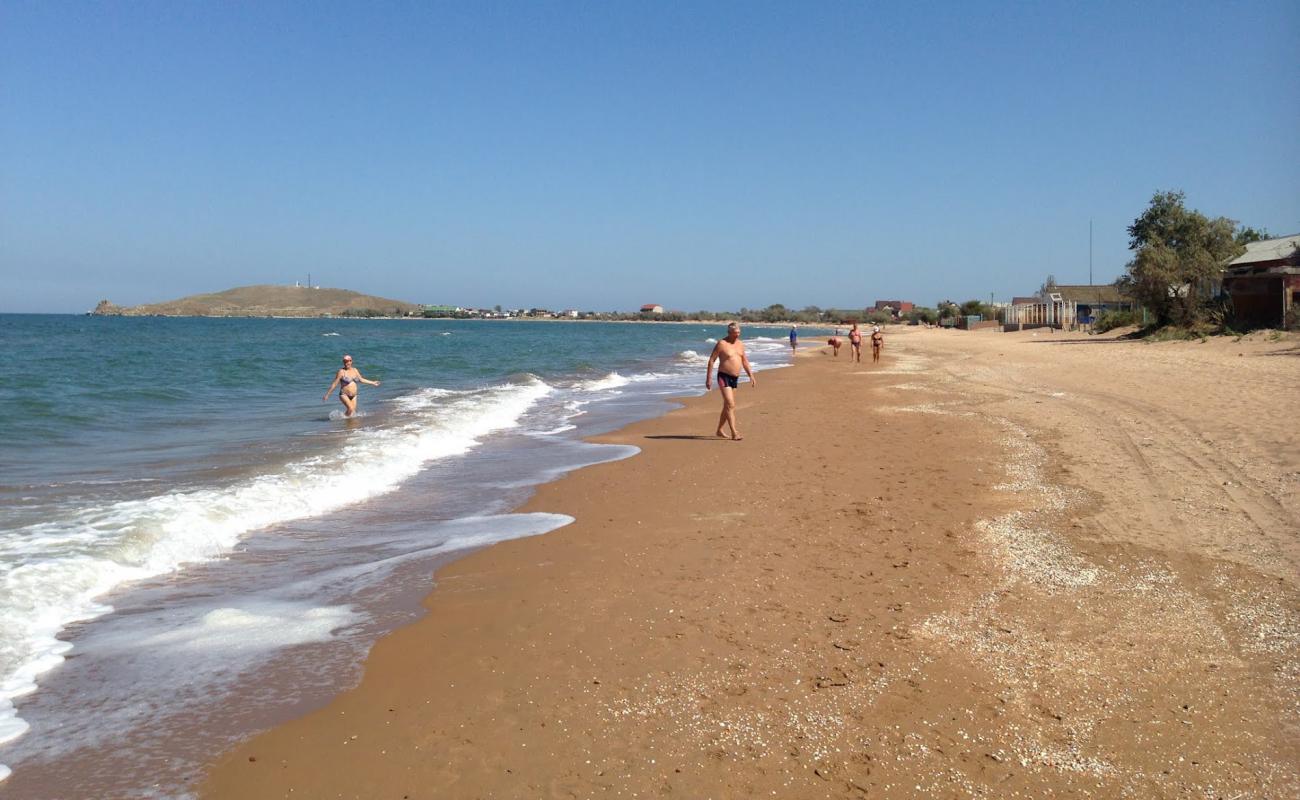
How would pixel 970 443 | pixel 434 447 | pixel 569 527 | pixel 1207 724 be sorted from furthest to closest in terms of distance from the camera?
pixel 434 447 < pixel 970 443 < pixel 569 527 < pixel 1207 724

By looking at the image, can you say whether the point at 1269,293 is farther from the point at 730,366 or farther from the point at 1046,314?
the point at 1046,314

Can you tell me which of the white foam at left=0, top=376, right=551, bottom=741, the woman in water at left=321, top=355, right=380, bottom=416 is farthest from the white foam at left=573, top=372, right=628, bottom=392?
the white foam at left=0, top=376, right=551, bottom=741

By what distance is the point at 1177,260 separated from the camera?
103 feet

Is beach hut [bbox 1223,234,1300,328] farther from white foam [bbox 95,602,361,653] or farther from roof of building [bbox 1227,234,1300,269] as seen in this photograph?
white foam [bbox 95,602,361,653]

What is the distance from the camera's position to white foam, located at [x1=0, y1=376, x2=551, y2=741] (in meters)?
4.81

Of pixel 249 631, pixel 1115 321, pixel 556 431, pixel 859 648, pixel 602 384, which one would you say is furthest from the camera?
pixel 1115 321

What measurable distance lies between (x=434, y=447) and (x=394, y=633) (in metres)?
7.58

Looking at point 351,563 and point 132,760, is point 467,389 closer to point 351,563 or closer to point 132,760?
point 351,563

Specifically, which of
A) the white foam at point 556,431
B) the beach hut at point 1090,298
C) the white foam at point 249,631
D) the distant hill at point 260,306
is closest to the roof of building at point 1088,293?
the beach hut at point 1090,298

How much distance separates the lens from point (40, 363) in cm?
3014

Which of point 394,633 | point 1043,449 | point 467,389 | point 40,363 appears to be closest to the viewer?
point 394,633

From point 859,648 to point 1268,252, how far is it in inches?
1492

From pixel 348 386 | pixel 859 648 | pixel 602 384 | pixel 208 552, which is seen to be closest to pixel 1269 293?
pixel 602 384

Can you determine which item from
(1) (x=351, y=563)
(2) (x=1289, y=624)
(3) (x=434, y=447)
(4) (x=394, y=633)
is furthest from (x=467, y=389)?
(2) (x=1289, y=624)
